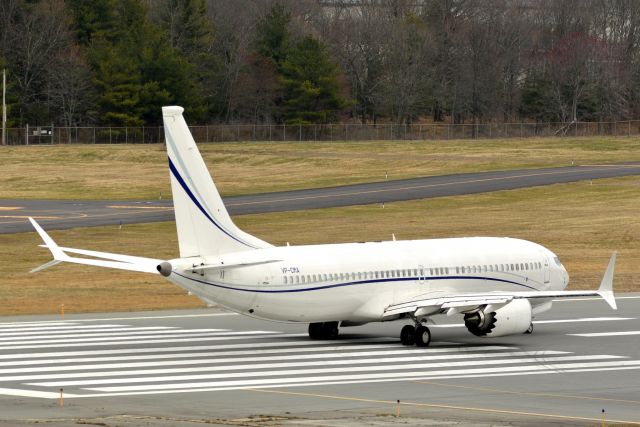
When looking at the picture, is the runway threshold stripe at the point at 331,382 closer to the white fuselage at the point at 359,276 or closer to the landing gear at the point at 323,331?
the white fuselage at the point at 359,276

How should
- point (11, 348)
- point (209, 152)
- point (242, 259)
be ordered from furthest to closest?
point (209, 152) < point (11, 348) < point (242, 259)

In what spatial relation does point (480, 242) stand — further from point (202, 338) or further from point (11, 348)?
point (11, 348)

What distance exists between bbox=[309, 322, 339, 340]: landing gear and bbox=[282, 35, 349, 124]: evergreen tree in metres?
108

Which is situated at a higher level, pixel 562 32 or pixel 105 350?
pixel 562 32

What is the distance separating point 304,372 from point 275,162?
286ft

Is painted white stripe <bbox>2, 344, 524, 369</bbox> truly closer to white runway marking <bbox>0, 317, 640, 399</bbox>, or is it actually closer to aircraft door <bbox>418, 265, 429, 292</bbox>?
white runway marking <bbox>0, 317, 640, 399</bbox>

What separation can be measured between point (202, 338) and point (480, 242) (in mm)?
9293

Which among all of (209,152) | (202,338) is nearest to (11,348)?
(202,338)

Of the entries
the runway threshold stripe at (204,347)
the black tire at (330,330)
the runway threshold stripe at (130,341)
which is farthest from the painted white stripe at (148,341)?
the black tire at (330,330)

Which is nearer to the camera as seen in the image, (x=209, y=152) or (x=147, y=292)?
(x=147, y=292)

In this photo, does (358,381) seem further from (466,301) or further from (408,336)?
(408,336)

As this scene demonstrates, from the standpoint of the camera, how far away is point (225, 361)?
36250 mm

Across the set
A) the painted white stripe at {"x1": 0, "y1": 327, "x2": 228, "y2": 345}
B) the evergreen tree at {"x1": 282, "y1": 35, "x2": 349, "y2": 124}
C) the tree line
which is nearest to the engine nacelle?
the painted white stripe at {"x1": 0, "y1": 327, "x2": 228, "y2": 345}

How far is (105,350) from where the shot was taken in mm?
38344
